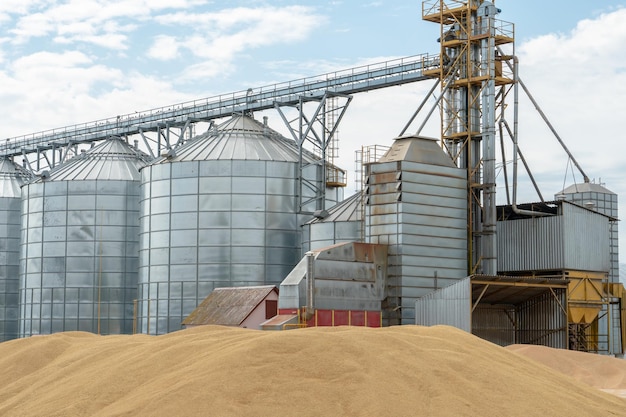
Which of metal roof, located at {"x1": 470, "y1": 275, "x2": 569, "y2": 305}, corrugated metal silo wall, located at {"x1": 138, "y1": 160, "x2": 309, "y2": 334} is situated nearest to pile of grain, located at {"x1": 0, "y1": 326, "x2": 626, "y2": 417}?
metal roof, located at {"x1": 470, "y1": 275, "x2": 569, "y2": 305}

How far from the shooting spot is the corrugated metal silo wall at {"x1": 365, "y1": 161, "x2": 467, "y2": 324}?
4084cm

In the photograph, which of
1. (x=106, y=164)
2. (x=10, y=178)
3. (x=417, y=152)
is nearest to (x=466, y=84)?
(x=417, y=152)

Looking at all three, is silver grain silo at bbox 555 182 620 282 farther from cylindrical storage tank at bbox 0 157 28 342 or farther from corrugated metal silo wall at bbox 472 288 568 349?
cylindrical storage tank at bbox 0 157 28 342

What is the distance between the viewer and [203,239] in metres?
50.4

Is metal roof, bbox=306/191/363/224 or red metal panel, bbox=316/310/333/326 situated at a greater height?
metal roof, bbox=306/191/363/224

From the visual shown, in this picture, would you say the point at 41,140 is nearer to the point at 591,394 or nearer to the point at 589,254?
the point at 589,254

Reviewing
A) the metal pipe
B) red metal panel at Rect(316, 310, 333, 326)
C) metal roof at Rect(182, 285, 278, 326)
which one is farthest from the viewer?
metal roof at Rect(182, 285, 278, 326)

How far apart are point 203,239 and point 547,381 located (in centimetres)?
3111

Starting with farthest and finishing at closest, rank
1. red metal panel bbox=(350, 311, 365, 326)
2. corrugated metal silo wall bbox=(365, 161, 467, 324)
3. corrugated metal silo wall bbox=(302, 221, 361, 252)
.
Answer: corrugated metal silo wall bbox=(302, 221, 361, 252), corrugated metal silo wall bbox=(365, 161, 467, 324), red metal panel bbox=(350, 311, 365, 326)

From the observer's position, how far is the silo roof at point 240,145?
172 feet

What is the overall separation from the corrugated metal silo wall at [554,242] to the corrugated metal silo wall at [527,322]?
180 centimetres

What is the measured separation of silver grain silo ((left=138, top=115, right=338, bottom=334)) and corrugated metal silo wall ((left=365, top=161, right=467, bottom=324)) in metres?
10.1

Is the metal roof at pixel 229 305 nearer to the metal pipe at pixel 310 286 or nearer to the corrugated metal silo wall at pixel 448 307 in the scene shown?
the metal pipe at pixel 310 286

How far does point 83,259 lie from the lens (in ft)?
190
